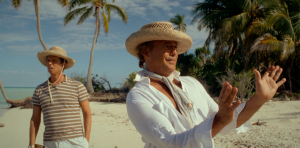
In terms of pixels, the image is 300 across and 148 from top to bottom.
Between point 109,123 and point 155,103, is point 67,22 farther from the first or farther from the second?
point 155,103

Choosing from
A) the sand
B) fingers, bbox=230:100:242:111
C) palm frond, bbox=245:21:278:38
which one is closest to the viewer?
fingers, bbox=230:100:242:111

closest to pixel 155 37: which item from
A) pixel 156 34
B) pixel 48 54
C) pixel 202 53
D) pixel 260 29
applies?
pixel 156 34

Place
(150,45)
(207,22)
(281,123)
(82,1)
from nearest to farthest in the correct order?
(150,45) < (281,123) < (207,22) < (82,1)

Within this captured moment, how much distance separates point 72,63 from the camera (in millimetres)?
3465

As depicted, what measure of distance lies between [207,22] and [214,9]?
7.04ft

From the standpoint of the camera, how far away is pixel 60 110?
109 inches

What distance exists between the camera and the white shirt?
1141mm

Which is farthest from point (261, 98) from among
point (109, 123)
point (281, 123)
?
point (109, 123)

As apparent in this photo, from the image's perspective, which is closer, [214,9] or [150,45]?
[150,45]

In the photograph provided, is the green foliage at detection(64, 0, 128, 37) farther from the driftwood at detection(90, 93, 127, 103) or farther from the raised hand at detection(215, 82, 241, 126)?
the raised hand at detection(215, 82, 241, 126)

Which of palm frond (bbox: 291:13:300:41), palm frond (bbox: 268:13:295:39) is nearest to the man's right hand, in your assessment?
palm frond (bbox: 268:13:295:39)

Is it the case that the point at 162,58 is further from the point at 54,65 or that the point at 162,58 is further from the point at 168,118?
the point at 54,65

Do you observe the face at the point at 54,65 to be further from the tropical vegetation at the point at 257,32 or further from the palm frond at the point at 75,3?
the palm frond at the point at 75,3

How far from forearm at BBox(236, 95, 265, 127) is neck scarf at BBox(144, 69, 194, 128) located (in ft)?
1.11
